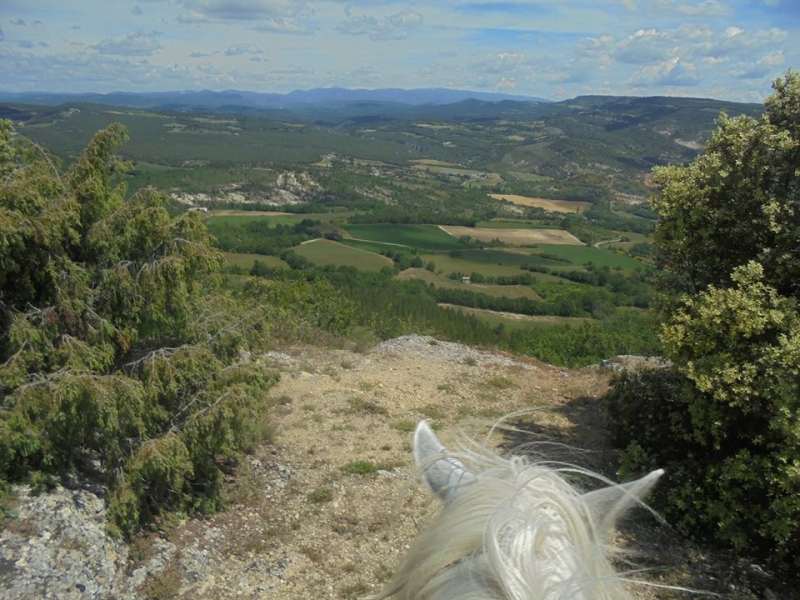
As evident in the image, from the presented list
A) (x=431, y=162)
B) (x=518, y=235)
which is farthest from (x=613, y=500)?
(x=431, y=162)

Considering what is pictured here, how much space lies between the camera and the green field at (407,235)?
73438 mm

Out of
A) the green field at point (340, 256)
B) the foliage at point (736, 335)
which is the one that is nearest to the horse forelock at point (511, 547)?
the foliage at point (736, 335)

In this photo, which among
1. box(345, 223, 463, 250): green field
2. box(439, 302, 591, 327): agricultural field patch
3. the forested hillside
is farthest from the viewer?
box(345, 223, 463, 250): green field

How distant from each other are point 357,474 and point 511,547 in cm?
687

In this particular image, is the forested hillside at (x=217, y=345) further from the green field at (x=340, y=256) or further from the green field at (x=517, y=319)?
the green field at (x=340, y=256)

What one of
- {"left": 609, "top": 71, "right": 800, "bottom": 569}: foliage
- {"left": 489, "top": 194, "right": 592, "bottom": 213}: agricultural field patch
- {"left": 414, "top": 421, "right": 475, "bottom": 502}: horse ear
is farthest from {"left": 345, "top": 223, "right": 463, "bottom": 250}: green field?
{"left": 414, "top": 421, "right": 475, "bottom": 502}: horse ear

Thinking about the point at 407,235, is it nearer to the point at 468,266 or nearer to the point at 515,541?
the point at 468,266

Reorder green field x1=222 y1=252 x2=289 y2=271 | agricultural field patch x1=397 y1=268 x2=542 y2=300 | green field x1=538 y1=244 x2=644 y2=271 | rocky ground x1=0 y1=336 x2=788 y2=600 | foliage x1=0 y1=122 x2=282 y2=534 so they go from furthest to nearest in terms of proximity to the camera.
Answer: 1. green field x1=538 y1=244 x2=644 y2=271
2. green field x1=222 y1=252 x2=289 y2=271
3. agricultural field patch x1=397 y1=268 x2=542 y2=300
4. foliage x1=0 y1=122 x2=282 y2=534
5. rocky ground x1=0 y1=336 x2=788 y2=600

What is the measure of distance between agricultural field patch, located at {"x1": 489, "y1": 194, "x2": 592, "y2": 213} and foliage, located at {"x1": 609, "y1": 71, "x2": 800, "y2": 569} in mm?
99049

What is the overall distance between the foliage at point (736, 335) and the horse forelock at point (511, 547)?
5036 millimetres

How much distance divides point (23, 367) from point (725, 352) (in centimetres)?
726

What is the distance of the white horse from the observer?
4.33 feet

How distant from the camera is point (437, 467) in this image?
1998mm

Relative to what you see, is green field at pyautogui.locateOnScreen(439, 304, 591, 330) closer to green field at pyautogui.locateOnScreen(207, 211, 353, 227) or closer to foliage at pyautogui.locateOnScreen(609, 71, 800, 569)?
foliage at pyautogui.locateOnScreen(609, 71, 800, 569)
